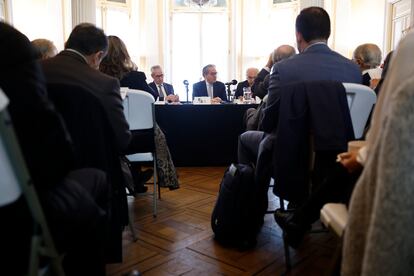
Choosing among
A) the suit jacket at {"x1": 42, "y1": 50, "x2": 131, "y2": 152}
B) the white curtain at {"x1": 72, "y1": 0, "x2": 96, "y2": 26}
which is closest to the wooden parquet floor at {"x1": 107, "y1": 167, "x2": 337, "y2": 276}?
the suit jacket at {"x1": 42, "y1": 50, "x2": 131, "y2": 152}

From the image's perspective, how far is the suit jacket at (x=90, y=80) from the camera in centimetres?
179

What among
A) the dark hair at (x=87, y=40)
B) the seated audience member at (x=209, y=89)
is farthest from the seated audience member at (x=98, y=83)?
the seated audience member at (x=209, y=89)

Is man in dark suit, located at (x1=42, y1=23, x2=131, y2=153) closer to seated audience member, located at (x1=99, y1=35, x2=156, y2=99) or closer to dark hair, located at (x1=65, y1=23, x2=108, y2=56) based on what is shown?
dark hair, located at (x1=65, y1=23, x2=108, y2=56)

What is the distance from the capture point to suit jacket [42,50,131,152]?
1793 millimetres

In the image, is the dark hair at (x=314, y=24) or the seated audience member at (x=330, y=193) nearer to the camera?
the seated audience member at (x=330, y=193)

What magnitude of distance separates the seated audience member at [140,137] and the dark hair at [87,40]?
27.9 inches

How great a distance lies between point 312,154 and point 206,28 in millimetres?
7952

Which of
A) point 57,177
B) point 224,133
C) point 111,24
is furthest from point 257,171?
point 111,24

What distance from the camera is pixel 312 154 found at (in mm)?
1972

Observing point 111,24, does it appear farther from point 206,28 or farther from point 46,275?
point 46,275

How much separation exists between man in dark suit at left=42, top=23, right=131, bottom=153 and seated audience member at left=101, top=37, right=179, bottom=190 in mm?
658

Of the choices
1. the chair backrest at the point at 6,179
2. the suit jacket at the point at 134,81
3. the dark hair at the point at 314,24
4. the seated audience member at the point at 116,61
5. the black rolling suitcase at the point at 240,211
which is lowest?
the black rolling suitcase at the point at 240,211

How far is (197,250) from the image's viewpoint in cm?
220

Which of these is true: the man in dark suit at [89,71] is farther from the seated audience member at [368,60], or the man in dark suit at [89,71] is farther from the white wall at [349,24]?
the white wall at [349,24]
